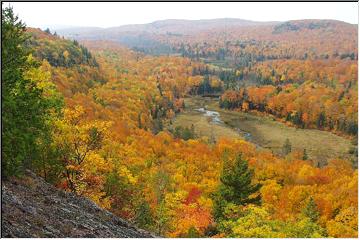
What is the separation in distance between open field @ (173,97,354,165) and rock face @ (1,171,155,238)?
111 meters

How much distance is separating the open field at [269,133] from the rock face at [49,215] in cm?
11110

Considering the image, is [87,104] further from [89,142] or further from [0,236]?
[0,236]

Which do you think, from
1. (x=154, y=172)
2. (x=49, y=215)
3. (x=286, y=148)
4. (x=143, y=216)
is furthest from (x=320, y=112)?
(x=49, y=215)

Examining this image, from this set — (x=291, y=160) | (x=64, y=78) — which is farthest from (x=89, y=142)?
(x=64, y=78)

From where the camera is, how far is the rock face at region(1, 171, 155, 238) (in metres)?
22.5

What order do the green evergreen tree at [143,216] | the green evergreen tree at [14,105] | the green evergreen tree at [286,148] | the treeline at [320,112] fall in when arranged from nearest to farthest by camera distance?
the green evergreen tree at [14,105] → the green evergreen tree at [143,216] → the green evergreen tree at [286,148] → the treeline at [320,112]

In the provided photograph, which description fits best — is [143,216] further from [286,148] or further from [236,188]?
[286,148]

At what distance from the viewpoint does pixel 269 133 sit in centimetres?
16225

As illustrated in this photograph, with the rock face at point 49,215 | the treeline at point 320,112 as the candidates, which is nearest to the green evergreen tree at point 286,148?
the treeline at point 320,112

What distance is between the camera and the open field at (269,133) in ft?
470

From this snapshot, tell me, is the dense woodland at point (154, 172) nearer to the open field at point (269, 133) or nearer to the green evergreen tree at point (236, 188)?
the green evergreen tree at point (236, 188)

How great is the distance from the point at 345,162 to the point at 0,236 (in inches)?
4648

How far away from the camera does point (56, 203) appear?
28781mm

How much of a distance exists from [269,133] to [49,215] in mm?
141413
